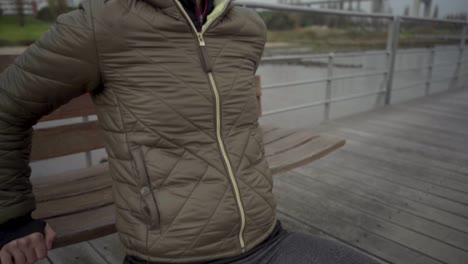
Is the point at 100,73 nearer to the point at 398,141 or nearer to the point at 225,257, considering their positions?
the point at 225,257

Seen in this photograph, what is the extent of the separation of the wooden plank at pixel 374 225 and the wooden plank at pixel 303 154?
→ 0.44 m

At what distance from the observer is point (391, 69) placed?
5.05 metres

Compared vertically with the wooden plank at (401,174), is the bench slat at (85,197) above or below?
above

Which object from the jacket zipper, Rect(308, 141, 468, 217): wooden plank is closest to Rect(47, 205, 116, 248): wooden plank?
the jacket zipper

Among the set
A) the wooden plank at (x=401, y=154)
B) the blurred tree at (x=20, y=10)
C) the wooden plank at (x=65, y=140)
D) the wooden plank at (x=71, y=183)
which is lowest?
the wooden plank at (x=401, y=154)

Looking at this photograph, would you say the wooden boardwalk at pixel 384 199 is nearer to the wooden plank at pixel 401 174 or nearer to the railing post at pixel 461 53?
the wooden plank at pixel 401 174

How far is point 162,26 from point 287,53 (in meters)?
2.75

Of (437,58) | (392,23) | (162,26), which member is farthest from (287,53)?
(437,58)

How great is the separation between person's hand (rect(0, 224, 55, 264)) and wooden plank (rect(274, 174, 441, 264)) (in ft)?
4.57

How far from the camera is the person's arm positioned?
92 centimetres

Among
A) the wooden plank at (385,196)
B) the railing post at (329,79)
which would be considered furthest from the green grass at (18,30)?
the railing post at (329,79)

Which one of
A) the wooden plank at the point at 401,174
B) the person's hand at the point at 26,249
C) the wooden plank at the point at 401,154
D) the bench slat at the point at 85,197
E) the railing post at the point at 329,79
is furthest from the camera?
the railing post at the point at 329,79

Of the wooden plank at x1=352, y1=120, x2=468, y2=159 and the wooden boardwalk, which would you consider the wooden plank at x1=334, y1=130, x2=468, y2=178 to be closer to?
the wooden boardwalk

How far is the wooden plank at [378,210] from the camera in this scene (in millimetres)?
1926
